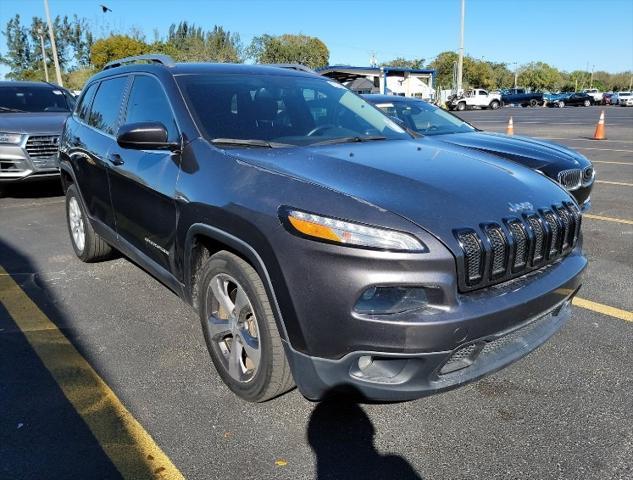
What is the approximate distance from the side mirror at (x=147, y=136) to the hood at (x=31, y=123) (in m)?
5.63

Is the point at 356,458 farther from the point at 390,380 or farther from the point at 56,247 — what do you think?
the point at 56,247

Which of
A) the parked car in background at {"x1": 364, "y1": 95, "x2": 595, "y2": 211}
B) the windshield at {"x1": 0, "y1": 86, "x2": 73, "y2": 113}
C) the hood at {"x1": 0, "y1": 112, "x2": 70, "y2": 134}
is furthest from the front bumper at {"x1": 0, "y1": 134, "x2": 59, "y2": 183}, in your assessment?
the parked car in background at {"x1": 364, "y1": 95, "x2": 595, "y2": 211}

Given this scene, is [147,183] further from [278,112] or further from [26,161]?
[26,161]

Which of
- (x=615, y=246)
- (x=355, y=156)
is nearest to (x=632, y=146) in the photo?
(x=615, y=246)

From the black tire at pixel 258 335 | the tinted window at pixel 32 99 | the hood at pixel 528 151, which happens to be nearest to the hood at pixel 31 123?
the tinted window at pixel 32 99

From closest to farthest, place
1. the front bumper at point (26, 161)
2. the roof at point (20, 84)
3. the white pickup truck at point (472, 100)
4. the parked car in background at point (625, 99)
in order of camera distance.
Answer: the front bumper at point (26, 161) → the roof at point (20, 84) → the white pickup truck at point (472, 100) → the parked car in background at point (625, 99)

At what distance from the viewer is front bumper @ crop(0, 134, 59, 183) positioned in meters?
7.73

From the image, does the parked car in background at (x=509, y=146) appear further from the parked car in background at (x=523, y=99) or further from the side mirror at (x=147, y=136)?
the parked car in background at (x=523, y=99)

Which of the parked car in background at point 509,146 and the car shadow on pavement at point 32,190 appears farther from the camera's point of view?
the car shadow on pavement at point 32,190

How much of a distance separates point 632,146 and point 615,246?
10829mm

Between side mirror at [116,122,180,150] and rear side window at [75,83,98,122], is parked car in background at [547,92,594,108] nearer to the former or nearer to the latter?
rear side window at [75,83,98,122]

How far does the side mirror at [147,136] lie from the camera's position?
300cm

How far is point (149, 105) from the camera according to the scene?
354 centimetres

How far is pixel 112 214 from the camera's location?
403cm
